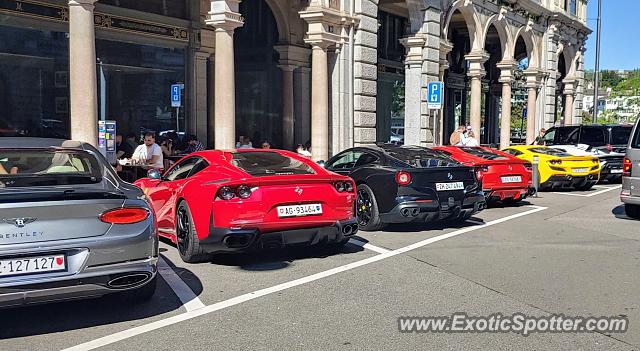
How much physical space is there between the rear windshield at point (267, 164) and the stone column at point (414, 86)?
13.0 m

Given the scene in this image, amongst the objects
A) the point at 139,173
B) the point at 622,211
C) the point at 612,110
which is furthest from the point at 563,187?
the point at 612,110

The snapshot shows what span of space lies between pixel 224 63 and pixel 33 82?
15.6ft

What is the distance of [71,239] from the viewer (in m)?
4.56

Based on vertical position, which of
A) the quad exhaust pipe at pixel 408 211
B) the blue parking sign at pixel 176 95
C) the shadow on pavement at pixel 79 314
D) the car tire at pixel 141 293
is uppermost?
the blue parking sign at pixel 176 95

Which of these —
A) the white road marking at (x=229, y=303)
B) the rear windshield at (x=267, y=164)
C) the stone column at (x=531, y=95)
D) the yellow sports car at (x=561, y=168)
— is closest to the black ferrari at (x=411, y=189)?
the white road marking at (x=229, y=303)

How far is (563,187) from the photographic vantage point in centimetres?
1576

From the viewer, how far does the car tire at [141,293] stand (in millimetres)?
5438

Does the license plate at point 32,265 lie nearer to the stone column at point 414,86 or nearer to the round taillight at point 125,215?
the round taillight at point 125,215

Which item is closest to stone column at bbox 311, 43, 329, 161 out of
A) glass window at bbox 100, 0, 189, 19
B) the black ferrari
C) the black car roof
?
glass window at bbox 100, 0, 189, 19

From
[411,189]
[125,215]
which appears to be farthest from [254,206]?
[411,189]

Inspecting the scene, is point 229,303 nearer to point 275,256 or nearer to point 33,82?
point 275,256

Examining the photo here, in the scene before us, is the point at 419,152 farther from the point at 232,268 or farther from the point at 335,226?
the point at 232,268

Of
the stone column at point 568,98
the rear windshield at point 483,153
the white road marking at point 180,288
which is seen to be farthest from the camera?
the stone column at point 568,98

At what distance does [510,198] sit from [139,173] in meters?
7.18
